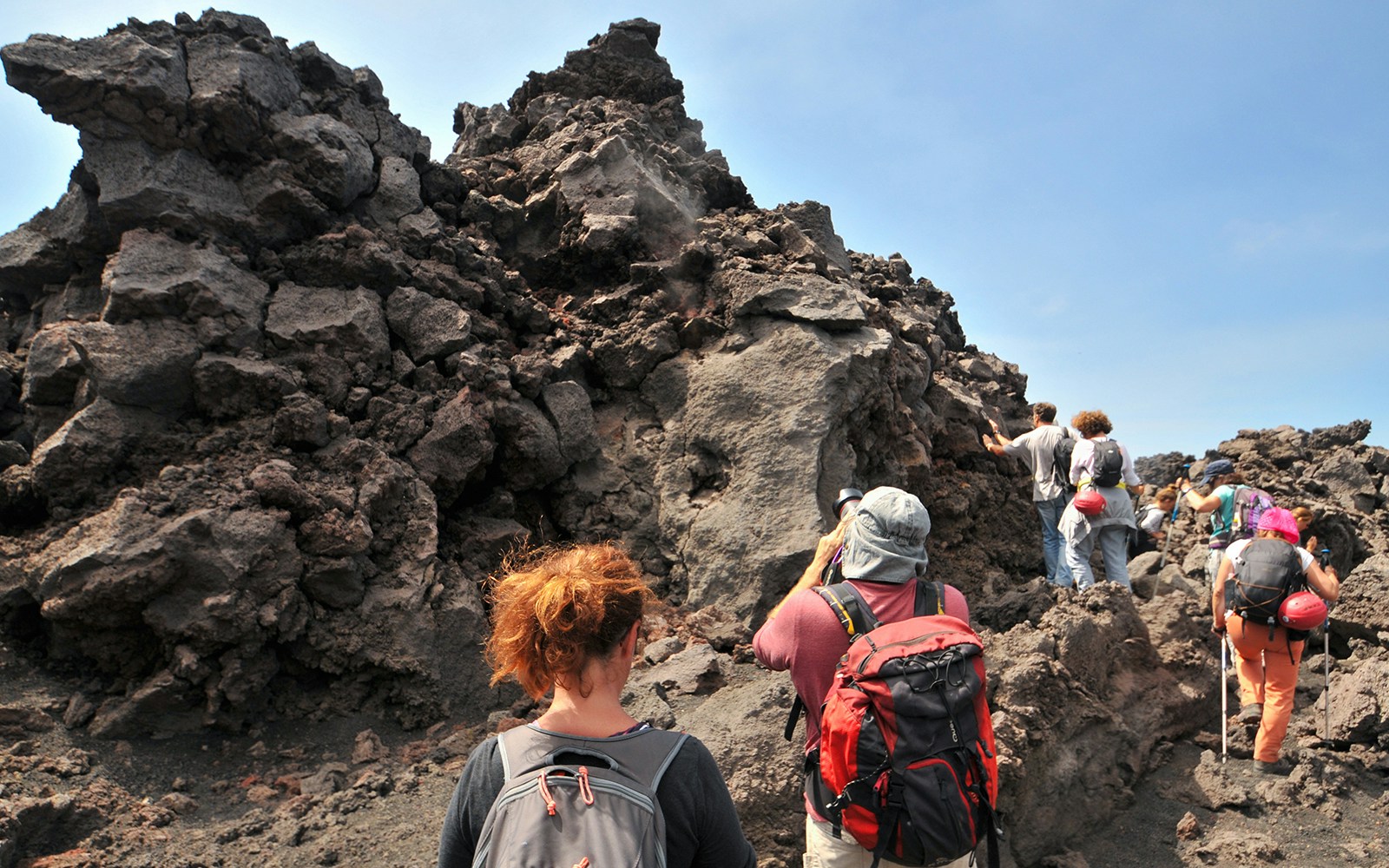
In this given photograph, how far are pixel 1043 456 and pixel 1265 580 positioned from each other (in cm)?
282

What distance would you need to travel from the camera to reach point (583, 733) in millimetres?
2293

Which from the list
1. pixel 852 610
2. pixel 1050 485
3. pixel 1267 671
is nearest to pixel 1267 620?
pixel 1267 671

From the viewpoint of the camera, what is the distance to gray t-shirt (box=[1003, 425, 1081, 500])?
9.33 metres

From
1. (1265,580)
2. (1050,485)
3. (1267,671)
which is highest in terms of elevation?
(1050,485)

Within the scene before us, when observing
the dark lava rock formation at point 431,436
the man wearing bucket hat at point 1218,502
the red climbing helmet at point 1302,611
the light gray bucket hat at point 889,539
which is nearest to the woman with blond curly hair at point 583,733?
the light gray bucket hat at point 889,539

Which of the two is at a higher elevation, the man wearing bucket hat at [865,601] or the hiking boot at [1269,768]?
the man wearing bucket hat at [865,601]

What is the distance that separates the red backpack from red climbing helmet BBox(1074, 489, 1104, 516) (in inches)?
223

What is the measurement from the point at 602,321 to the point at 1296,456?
12967 millimetres

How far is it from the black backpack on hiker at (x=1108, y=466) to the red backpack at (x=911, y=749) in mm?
5795

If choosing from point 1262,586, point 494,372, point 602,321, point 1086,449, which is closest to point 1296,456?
point 1086,449

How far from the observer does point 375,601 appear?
23.0 feet

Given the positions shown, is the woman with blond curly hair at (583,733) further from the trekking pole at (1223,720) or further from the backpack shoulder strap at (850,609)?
the trekking pole at (1223,720)

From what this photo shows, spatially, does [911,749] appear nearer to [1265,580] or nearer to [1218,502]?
[1265,580]

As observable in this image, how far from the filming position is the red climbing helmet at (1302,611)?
660cm
